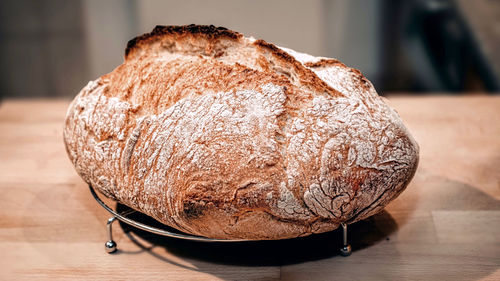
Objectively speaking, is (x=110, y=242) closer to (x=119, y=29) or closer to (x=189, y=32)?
(x=189, y=32)

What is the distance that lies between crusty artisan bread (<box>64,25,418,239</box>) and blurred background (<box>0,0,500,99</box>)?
1325 mm

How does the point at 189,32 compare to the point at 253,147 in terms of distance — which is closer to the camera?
the point at 253,147

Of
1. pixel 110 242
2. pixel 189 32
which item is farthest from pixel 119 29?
pixel 110 242

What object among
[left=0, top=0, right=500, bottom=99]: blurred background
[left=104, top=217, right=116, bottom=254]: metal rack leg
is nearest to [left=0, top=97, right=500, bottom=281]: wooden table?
[left=104, top=217, right=116, bottom=254]: metal rack leg

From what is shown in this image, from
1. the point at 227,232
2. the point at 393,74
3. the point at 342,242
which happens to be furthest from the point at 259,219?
the point at 393,74

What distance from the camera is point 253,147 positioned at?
1039mm

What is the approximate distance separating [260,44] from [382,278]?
581 mm

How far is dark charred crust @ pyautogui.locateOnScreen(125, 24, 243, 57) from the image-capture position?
4.17 feet

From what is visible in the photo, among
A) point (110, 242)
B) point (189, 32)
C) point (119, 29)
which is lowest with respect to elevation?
point (110, 242)

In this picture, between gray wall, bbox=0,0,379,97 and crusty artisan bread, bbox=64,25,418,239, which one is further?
gray wall, bbox=0,0,379,97

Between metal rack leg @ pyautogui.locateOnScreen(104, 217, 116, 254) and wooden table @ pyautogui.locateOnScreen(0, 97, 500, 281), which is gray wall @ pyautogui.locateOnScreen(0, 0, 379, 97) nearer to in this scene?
wooden table @ pyautogui.locateOnScreen(0, 97, 500, 281)

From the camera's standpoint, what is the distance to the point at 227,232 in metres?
1.08

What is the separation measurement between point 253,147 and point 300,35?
69.4 inches

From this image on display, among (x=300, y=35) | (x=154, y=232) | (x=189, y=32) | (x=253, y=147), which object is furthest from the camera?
(x=300, y=35)
